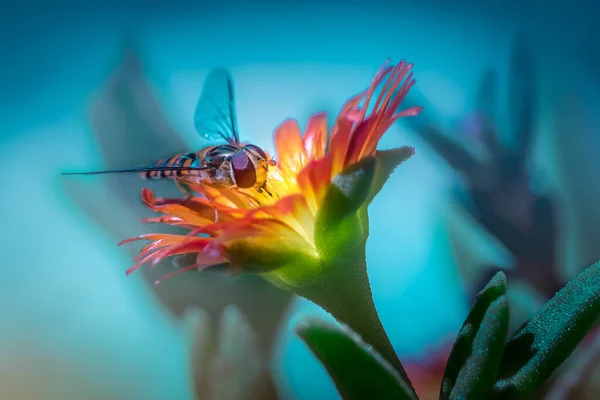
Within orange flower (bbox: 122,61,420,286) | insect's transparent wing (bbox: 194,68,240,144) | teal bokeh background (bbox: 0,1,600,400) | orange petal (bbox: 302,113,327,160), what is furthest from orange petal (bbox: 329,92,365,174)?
teal bokeh background (bbox: 0,1,600,400)

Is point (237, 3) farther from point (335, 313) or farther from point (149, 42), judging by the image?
point (335, 313)

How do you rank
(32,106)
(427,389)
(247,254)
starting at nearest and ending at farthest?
(247,254)
(427,389)
(32,106)

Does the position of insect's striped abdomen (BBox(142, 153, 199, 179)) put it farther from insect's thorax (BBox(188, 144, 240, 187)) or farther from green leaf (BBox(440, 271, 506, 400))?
green leaf (BBox(440, 271, 506, 400))

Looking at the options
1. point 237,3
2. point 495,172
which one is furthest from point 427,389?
point 237,3

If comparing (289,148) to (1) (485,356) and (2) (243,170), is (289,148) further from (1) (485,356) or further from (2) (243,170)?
(1) (485,356)

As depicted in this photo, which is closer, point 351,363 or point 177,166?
point 351,363

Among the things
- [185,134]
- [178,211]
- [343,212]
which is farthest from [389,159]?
[185,134]
